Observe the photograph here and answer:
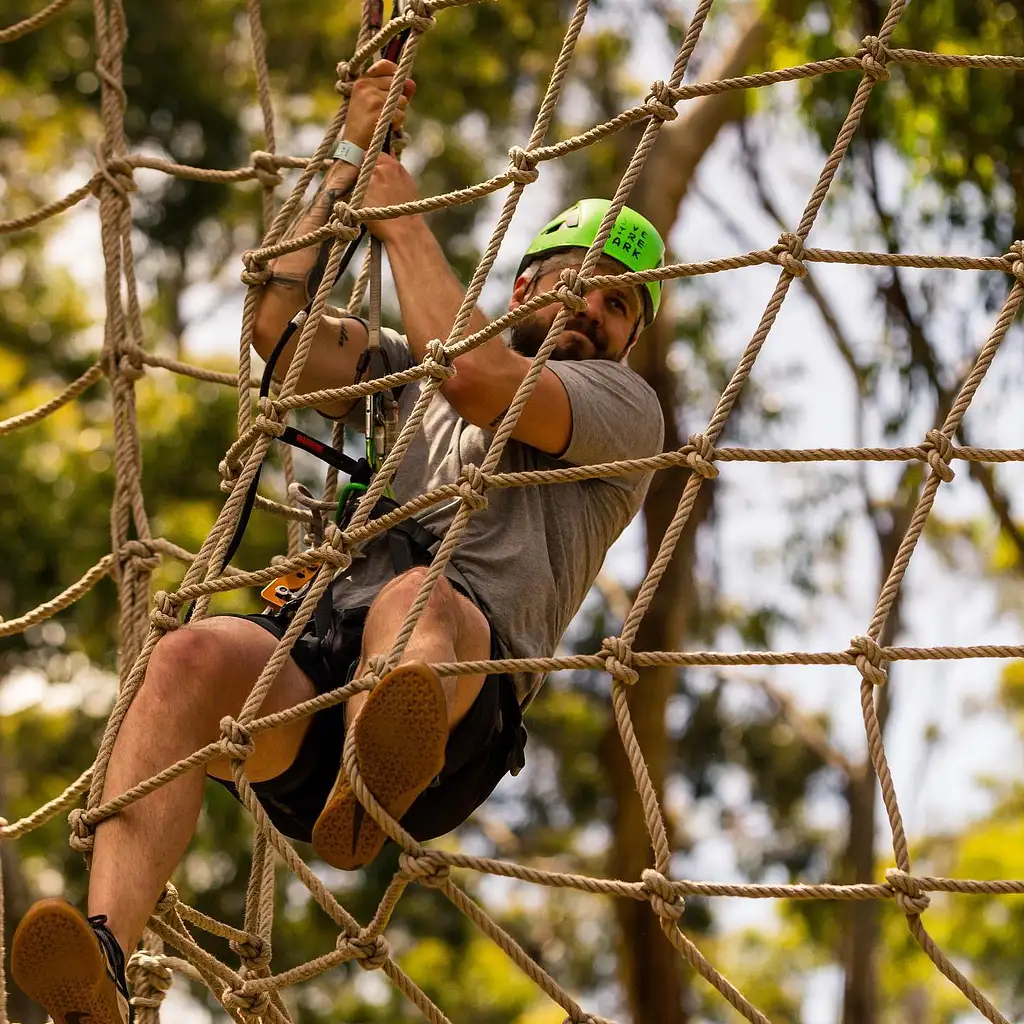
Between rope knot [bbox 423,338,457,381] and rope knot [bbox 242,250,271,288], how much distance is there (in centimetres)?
42

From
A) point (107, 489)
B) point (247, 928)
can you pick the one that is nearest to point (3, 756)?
point (107, 489)

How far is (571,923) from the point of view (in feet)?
35.2

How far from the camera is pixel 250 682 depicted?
2131 mm

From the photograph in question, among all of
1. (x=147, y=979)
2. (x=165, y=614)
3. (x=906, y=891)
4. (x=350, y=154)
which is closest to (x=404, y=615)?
(x=165, y=614)

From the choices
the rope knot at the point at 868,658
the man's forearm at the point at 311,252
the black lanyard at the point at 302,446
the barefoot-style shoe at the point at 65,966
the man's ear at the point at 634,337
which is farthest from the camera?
the man's ear at the point at 634,337

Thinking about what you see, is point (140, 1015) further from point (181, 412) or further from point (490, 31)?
point (490, 31)

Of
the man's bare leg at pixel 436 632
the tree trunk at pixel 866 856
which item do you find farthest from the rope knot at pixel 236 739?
the tree trunk at pixel 866 856

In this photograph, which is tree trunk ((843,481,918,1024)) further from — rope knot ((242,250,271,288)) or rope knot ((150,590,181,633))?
rope knot ((150,590,181,633))

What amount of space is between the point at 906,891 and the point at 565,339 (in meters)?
0.93

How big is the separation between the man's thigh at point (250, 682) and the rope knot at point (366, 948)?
259 millimetres

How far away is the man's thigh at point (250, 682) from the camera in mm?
2100

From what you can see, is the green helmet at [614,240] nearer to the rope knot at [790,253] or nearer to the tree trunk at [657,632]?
the rope knot at [790,253]

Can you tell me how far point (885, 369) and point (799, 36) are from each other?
4.89 ft

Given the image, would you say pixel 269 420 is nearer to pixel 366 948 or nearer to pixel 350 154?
pixel 350 154
